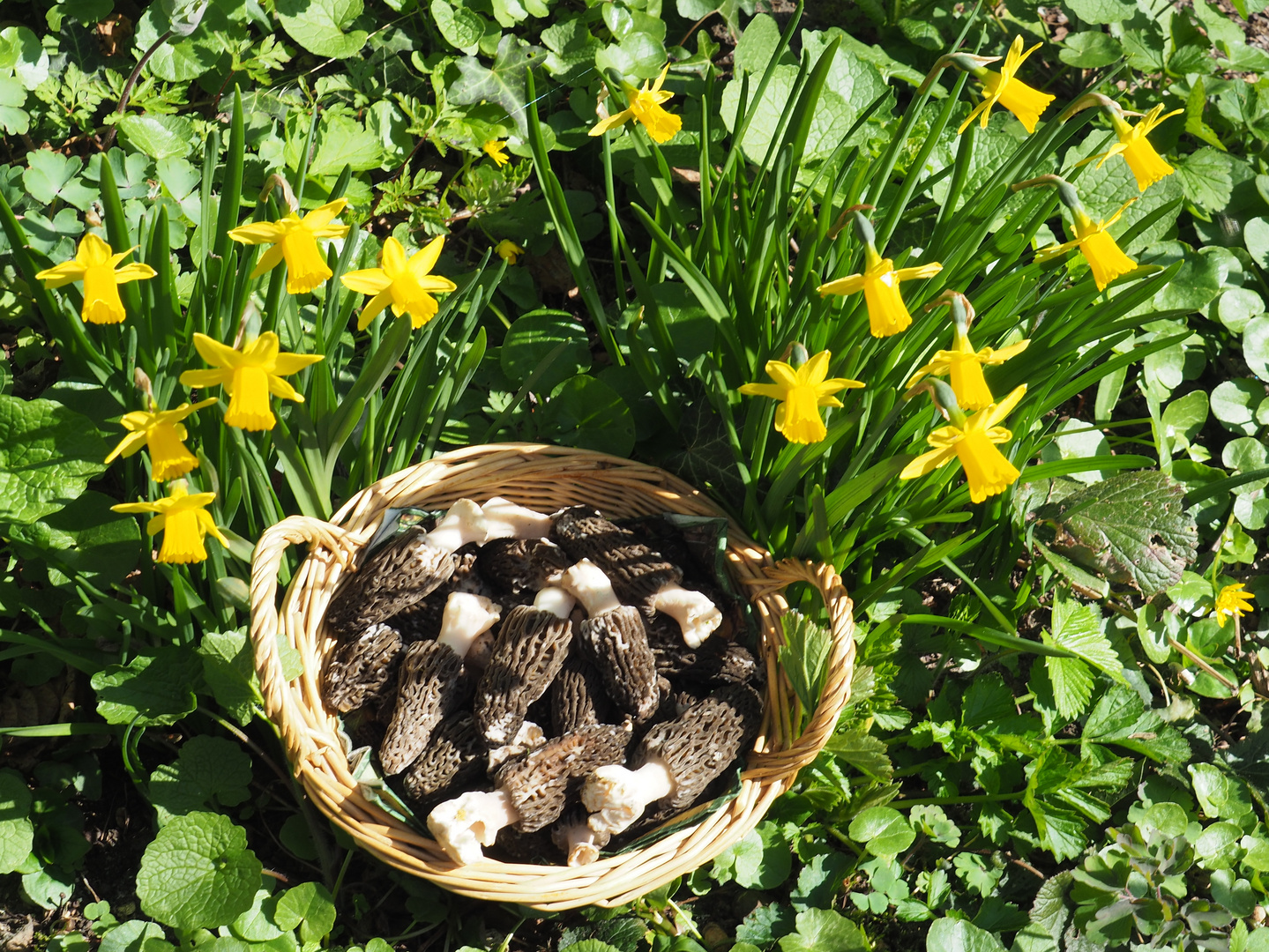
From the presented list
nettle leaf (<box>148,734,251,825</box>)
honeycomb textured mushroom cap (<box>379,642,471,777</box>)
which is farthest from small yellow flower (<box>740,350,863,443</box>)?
nettle leaf (<box>148,734,251,825</box>)

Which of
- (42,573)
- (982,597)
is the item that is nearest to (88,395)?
(42,573)

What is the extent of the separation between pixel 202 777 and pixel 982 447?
135 cm

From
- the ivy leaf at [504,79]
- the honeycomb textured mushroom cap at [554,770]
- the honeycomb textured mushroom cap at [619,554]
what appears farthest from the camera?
the ivy leaf at [504,79]

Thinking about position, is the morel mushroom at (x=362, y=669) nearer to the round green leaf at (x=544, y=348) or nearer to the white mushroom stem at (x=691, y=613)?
the white mushroom stem at (x=691, y=613)

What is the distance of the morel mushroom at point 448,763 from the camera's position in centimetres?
152

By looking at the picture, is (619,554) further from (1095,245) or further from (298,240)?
(1095,245)

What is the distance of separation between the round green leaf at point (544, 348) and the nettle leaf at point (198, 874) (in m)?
0.97

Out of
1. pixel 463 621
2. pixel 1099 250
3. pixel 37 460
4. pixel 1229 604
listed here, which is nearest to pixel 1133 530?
pixel 1229 604

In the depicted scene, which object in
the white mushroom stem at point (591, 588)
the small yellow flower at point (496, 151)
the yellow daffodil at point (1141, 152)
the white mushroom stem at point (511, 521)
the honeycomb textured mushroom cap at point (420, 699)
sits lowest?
the honeycomb textured mushroom cap at point (420, 699)

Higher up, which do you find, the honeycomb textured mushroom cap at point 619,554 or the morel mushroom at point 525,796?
the honeycomb textured mushroom cap at point 619,554

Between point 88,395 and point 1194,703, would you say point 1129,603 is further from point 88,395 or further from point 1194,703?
point 88,395

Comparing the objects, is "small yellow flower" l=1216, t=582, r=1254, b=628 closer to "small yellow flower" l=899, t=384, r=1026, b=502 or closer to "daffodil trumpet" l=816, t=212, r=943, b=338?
"small yellow flower" l=899, t=384, r=1026, b=502

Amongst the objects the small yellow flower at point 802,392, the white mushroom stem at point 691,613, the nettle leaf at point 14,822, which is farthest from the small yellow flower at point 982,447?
the nettle leaf at point 14,822

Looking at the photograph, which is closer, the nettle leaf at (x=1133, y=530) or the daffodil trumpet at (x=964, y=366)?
the daffodil trumpet at (x=964, y=366)
